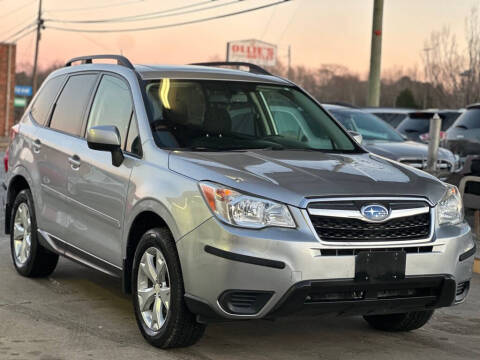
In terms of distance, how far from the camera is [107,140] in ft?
19.6

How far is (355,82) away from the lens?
130000 millimetres

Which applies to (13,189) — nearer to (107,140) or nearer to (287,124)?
(107,140)

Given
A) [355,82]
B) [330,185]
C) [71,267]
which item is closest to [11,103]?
[71,267]

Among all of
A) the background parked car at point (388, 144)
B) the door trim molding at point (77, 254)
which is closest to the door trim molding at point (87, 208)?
the door trim molding at point (77, 254)

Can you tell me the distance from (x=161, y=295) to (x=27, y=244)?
2.66 m

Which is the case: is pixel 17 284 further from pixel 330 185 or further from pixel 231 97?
pixel 330 185

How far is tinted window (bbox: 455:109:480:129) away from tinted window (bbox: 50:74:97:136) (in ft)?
25.7

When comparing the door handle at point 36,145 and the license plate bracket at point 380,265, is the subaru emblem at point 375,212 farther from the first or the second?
the door handle at point 36,145

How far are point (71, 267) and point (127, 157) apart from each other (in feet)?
8.82

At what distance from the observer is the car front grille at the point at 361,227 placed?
504 centimetres

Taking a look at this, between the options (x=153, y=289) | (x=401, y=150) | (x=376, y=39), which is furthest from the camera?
(x=376, y=39)

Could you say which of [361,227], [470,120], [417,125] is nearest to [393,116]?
[417,125]

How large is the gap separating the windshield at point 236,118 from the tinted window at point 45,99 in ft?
5.50

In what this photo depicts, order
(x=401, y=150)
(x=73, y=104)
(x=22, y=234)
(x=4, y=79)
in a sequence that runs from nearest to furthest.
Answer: (x=73, y=104) < (x=22, y=234) < (x=401, y=150) < (x=4, y=79)
